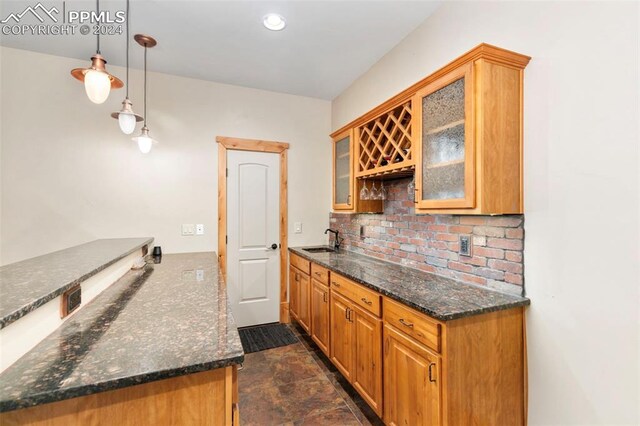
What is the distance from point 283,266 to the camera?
3.58 m

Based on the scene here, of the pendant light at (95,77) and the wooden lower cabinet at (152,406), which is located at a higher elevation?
the pendant light at (95,77)

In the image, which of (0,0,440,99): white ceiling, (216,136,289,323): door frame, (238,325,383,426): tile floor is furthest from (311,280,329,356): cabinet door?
(0,0,440,99): white ceiling

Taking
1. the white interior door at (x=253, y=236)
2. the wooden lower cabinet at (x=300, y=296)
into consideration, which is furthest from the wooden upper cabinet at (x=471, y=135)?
the white interior door at (x=253, y=236)

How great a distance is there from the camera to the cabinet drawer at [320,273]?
2.56 metres

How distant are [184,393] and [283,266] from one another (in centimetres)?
263

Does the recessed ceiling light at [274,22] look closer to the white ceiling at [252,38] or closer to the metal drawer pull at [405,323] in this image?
the white ceiling at [252,38]

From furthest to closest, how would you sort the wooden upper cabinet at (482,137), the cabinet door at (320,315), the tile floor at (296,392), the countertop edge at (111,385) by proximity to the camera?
the cabinet door at (320,315)
the tile floor at (296,392)
the wooden upper cabinet at (482,137)
the countertop edge at (111,385)

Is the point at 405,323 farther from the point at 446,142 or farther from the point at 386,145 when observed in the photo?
the point at 386,145

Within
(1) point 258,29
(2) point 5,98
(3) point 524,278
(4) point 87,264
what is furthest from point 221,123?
(3) point 524,278

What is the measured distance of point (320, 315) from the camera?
2.69 meters

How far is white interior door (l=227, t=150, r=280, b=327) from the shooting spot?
3.37 meters

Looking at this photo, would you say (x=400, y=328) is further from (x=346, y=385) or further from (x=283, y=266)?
(x=283, y=266)

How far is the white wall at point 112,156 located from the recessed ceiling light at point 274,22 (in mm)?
1236

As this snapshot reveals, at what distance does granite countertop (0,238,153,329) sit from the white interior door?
1604 mm
